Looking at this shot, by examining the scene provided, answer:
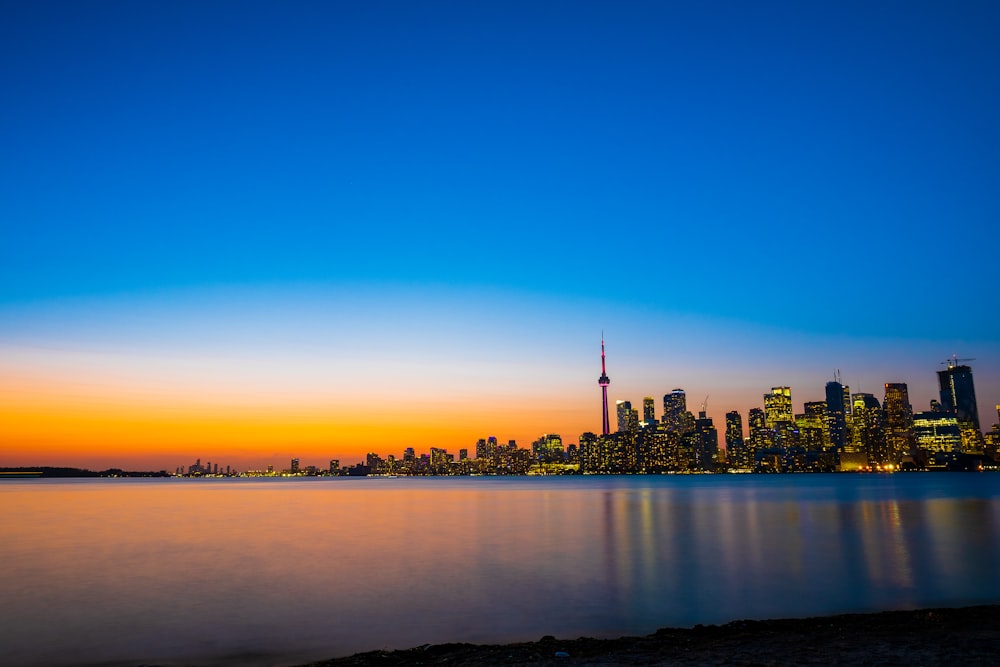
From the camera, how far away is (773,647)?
48.8 ft

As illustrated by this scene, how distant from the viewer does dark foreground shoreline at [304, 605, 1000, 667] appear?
13445 millimetres

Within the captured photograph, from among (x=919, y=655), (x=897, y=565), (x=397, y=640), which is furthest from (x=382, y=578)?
(x=897, y=565)

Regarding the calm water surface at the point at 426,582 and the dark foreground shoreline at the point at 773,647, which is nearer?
the dark foreground shoreline at the point at 773,647

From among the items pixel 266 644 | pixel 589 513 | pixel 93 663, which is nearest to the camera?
pixel 93 663

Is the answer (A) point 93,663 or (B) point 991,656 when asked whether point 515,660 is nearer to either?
(B) point 991,656

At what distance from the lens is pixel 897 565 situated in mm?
32062

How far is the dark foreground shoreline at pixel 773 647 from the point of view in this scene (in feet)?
44.1

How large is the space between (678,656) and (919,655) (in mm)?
4672

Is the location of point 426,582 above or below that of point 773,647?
below

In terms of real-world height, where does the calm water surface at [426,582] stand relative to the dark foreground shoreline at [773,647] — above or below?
below

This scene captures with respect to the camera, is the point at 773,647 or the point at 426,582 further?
the point at 426,582

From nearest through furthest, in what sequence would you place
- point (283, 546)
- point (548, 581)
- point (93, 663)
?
point (93, 663)
point (548, 581)
point (283, 546)

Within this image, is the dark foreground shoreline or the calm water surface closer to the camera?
the dark foreground shoreline

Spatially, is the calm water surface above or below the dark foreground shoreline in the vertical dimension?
below
